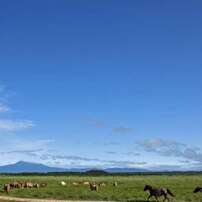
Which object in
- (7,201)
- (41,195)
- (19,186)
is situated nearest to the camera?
(7,201)

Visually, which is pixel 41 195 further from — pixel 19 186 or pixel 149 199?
pixel 19 186

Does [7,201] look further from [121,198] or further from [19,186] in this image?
[19,186]

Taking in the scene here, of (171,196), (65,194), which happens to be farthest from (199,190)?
(65,194)

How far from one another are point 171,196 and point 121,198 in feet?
18.0

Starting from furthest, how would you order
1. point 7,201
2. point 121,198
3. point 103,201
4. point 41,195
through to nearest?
point 41,195, point 121,198, point 103,201, point 7,201

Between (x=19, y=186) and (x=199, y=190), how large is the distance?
99.6 feet

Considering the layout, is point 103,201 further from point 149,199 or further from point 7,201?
point 7,201

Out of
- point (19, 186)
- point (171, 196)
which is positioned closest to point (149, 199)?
point (171, 196)

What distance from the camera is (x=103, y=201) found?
60.2m

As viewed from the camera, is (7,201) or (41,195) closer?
(7,201)

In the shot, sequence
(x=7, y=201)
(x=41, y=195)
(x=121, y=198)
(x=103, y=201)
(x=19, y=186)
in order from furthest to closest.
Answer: (x=19, y=186)
(x=41, y=195)
(x=121, y=198)
(x=103, y=201)
(x=7, y=201)

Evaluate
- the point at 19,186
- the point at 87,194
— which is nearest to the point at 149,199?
the point at 87,194

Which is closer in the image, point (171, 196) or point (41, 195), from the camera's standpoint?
point (171, 196)

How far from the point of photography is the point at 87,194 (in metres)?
70.9
